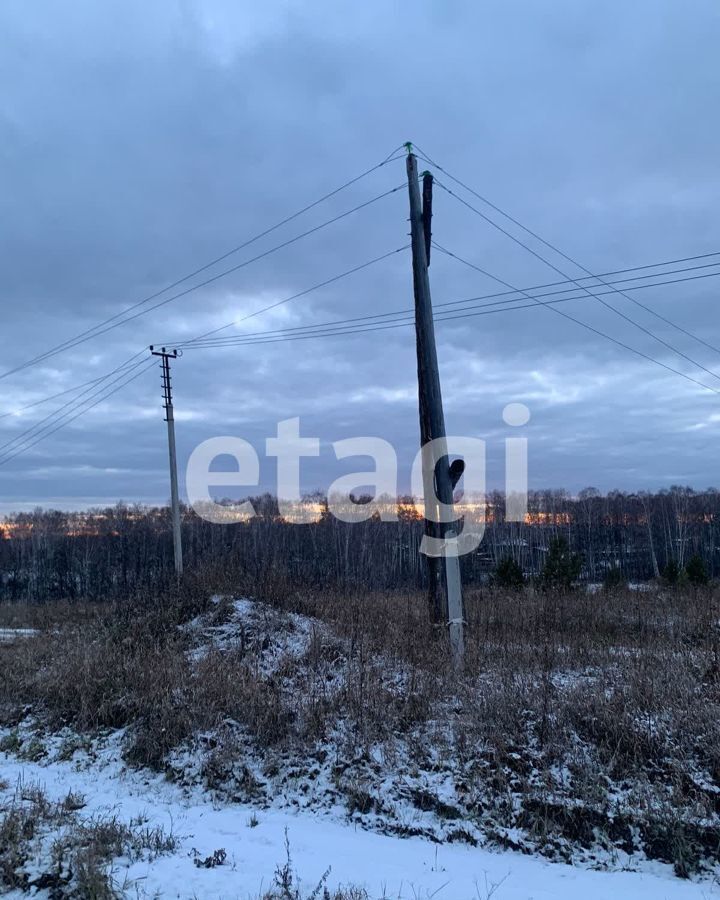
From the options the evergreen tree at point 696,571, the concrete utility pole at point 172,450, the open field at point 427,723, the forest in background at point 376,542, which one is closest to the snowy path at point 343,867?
the open field at point 427,723

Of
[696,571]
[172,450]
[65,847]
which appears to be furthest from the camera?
[696,571]

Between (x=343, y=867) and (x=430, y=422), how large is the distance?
5641mm

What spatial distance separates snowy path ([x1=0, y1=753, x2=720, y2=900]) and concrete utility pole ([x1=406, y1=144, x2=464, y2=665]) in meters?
3.47

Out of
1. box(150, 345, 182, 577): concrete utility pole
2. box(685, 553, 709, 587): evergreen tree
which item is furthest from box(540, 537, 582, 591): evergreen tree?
box(150, 345, 182, 577): concrete utility pole

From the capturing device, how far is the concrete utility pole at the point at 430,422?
8367 millimetres

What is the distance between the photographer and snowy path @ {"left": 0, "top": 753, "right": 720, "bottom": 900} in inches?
160

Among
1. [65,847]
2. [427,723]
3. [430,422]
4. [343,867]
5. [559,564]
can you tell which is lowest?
[559,564]

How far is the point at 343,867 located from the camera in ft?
14.5

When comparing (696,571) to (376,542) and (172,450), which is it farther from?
(376,542)

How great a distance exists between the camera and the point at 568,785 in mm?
5250

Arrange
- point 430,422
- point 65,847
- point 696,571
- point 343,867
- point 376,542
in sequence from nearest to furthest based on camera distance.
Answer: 1. point 343,867
2. point 65,847
3. point 430,422
4. point 696,571
5. point 376,542

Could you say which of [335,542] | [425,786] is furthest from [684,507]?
[425,786]

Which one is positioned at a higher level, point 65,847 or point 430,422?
point 430,422

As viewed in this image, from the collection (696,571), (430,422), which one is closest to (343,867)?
(430,422)
